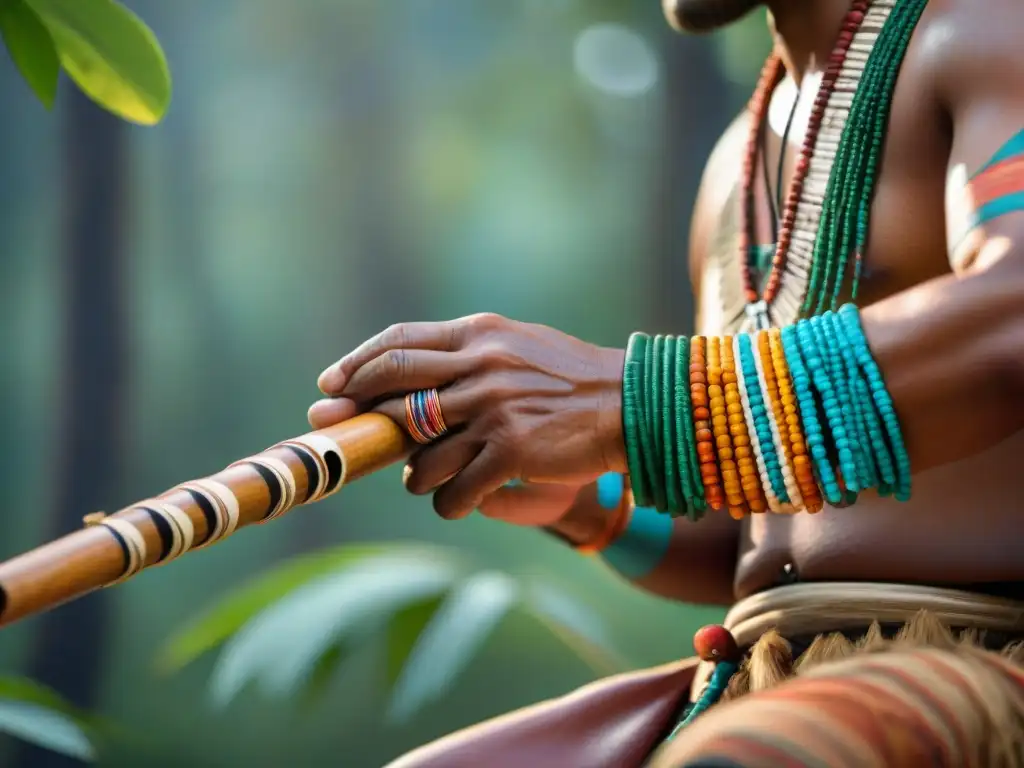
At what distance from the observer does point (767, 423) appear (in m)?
0.85

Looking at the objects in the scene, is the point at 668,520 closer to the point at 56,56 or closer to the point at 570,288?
the point at 56,56

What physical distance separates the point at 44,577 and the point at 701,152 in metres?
2.50

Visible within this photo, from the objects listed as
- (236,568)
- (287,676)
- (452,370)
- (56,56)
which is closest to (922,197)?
(452,370)

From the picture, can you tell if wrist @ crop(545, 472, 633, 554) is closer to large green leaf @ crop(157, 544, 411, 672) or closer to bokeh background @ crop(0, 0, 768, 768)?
large green leaf @ crop(157, 544, 411, 672)

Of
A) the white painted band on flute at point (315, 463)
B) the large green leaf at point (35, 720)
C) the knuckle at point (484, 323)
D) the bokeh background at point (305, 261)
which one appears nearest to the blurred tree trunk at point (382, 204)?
the bokeh background at point (305, 261)

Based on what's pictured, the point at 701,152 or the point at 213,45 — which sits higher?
the point at 213,45

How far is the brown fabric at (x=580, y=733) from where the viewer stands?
40.5 inches

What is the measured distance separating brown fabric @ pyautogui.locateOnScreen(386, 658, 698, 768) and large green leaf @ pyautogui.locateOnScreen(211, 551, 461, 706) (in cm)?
91

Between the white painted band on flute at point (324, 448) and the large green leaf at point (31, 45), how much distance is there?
39 centimetres

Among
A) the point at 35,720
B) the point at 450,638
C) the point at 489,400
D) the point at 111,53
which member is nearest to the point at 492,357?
the point at 489,400

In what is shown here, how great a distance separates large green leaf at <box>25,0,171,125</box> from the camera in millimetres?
1002

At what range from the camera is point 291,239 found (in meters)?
2.87

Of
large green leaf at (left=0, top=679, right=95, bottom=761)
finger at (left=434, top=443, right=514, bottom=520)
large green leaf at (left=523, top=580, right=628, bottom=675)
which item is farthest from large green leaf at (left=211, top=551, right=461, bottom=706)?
finger at (left=434, top=443, right=514, bottom=520)

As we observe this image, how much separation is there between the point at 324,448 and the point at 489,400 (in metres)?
Result: 0.14
